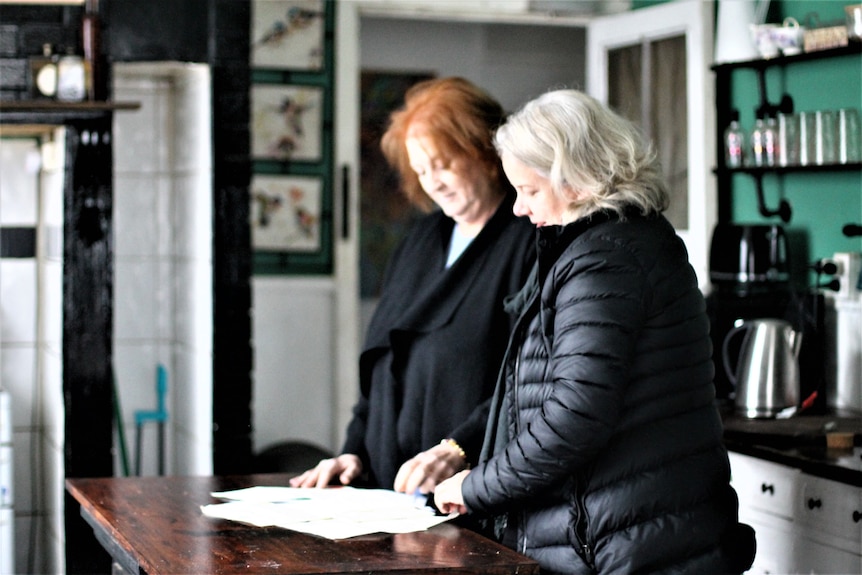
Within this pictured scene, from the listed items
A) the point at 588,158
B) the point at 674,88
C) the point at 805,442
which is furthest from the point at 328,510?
the point at 674,88

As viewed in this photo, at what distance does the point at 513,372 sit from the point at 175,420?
2.34 m

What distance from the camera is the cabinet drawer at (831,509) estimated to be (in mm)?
2834

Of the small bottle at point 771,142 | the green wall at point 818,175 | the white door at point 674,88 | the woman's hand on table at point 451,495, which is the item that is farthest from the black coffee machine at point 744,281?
the woman's hand on table at point 451,495

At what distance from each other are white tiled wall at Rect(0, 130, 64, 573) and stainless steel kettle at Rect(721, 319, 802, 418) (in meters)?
2.08

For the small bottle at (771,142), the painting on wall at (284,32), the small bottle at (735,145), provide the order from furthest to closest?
1. the painting on wall at (284,32)
2. the small bottle at (735,145)
3. the small bottle at (771,142)

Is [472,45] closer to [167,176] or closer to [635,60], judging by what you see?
[635,60]

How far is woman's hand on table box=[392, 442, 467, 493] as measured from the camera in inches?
89.9

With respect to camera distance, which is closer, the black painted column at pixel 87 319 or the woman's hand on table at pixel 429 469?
the woman's hand on table at pixel 429 469

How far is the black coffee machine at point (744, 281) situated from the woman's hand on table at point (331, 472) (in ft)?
5.24

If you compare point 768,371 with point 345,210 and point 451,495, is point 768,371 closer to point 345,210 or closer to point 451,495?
point 451,495

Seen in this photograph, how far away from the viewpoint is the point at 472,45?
659 centimetres

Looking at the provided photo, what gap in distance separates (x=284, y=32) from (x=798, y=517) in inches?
119

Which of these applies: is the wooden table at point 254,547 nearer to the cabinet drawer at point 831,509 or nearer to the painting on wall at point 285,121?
the cabinet drawer at point 831,509

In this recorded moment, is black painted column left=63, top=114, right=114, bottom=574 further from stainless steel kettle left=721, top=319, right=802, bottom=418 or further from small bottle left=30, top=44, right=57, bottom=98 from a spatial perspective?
stainless steel kettle left=721, top=319, right=802, bottom=418
